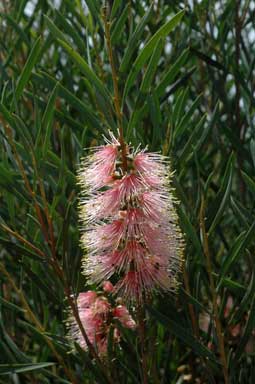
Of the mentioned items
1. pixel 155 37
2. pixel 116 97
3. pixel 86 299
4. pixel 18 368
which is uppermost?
pixel 155 37

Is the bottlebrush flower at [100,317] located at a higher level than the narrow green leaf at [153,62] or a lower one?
lower

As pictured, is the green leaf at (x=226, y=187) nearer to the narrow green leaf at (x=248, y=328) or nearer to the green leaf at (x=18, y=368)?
the narrow green leaf at (x=248, y=328)

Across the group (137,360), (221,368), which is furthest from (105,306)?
(221,368)

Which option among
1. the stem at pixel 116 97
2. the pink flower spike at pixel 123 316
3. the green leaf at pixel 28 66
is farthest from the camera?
the pink flower spike at pixel 123 316

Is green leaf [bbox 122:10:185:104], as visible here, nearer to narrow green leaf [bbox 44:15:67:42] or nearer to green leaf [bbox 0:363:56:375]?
narrow green leaf [bbox 44:15:67:42]

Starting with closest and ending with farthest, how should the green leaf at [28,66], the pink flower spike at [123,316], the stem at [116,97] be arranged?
1. the stem at [116,97]
2. the green leaf at [28,66]
3. the pink flower spike at [123,316]

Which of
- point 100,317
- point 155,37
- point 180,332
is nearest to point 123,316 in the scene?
point 100,317

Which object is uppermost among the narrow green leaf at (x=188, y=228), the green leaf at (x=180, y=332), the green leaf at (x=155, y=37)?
the green leaf at (x=155, y=37)

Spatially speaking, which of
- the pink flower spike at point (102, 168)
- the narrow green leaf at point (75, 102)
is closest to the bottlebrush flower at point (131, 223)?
the pink flower spike at point (102, 168)

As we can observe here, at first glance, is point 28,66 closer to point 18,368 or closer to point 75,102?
point 75,102
